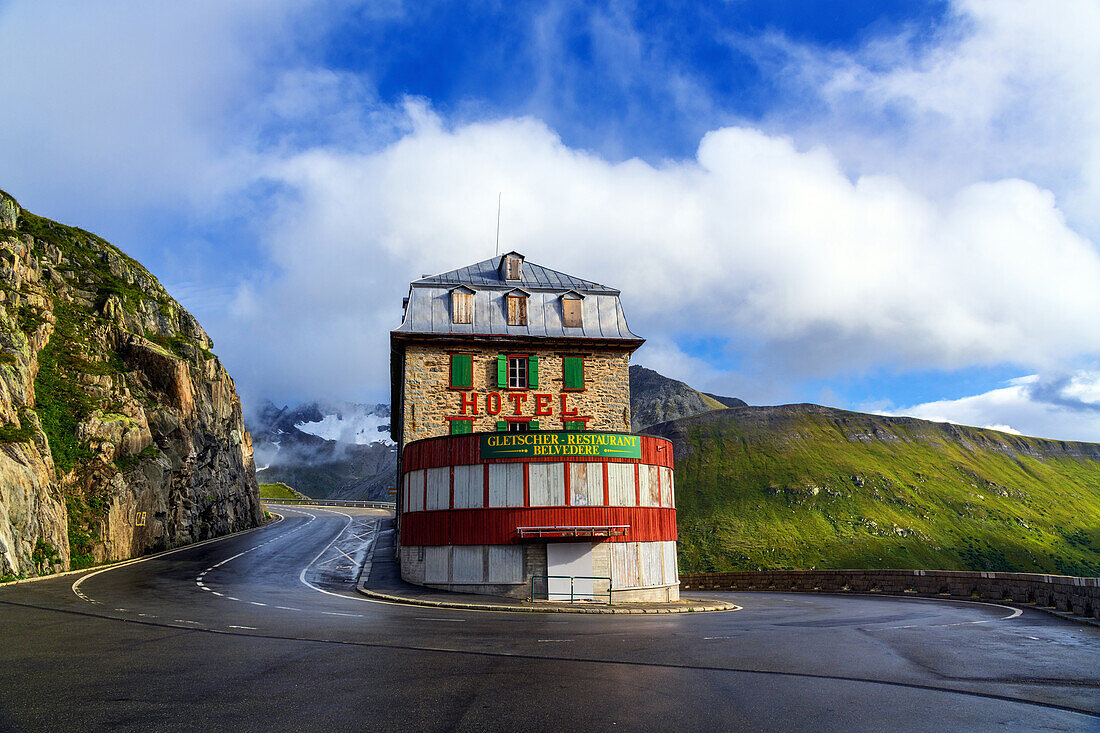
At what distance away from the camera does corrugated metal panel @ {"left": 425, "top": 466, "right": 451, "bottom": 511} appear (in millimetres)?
28234

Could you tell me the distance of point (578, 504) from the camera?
27344 mm

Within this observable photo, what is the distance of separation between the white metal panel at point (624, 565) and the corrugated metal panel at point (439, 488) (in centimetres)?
662

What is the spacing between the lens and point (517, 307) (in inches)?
1507

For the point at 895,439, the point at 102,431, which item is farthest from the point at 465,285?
the point at 895,439

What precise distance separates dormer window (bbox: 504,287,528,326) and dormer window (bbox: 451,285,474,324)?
76.0 inches

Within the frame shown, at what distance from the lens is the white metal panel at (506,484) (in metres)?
27.3

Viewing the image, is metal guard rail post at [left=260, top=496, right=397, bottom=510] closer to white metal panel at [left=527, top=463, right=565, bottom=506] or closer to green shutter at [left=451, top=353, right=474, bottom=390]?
green shutter at [left=451, top=353, right=474, bottom=390]

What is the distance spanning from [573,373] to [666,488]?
965 centimetres

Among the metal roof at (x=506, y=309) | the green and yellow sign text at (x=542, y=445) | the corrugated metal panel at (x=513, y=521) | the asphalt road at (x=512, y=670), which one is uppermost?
the metal roof at (x=506, y=309)

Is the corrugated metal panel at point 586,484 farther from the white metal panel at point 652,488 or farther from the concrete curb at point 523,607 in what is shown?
the concrete curb at point 523,607

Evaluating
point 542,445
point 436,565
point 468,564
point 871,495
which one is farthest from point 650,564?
point 871,495

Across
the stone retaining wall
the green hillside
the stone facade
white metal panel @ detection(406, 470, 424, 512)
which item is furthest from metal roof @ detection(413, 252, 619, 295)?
Result: the green hillside

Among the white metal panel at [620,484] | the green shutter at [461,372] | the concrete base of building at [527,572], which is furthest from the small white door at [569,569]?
the green shutter at [461,372]

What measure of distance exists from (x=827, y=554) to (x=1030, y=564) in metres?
33.2
